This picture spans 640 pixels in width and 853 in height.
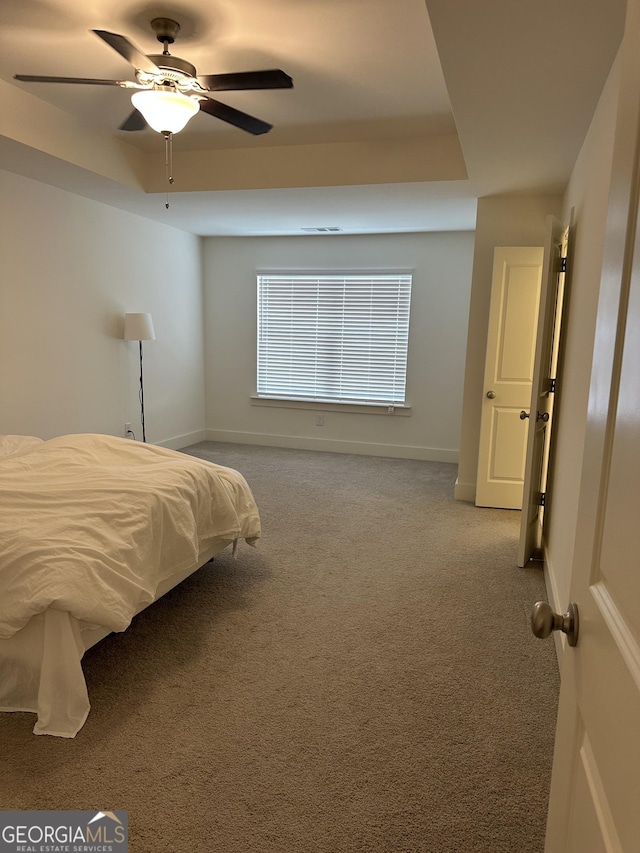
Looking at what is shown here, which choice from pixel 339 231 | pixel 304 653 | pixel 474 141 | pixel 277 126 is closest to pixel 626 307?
pixel 304 653

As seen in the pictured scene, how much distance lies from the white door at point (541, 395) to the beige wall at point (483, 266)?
1.05 meters

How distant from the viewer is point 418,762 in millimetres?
1893

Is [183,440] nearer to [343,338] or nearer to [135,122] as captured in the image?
[343,338]

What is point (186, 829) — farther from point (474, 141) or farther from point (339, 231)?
point (339, 231)

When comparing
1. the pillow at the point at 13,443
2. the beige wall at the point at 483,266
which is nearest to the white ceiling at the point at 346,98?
the beige wall at the point at 483,266

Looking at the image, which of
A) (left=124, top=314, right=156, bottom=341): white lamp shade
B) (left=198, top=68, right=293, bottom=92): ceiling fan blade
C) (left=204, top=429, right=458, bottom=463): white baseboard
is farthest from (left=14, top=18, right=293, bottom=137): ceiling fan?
(left=204, top=429, right=458, bottom=463): white baseboard

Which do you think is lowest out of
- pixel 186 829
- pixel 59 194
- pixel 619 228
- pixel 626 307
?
pixel 186 829

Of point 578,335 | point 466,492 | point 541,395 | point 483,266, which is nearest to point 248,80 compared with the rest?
→ point 578,335

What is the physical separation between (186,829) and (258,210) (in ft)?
15.5

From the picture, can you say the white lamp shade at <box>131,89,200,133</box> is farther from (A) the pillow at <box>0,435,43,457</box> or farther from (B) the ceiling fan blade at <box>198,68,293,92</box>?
(A) the pillow at <box>0,435,43,457</box>

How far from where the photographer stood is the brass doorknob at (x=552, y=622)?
95 cm

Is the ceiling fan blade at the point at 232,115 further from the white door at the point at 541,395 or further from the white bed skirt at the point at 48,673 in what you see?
the white bed skirt at the point at 48,673

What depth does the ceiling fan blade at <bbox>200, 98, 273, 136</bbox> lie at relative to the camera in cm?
264

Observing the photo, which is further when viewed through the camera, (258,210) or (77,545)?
(258,210)
